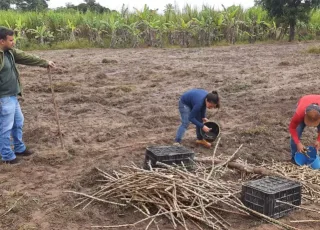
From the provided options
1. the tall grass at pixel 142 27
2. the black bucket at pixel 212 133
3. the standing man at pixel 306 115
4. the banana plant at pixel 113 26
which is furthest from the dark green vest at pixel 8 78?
the banana plant at pixel 113 26

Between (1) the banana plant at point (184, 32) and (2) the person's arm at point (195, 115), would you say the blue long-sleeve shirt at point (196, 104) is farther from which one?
(1) the banana plant at point (184, 32)

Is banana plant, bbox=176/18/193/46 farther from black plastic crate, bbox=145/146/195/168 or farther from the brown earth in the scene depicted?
black plastic crate, bbox=145/146/195/168

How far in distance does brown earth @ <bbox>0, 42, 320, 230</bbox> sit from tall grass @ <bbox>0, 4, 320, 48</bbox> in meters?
5.88

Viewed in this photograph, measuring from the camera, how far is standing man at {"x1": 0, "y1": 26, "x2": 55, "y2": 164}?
197 inches

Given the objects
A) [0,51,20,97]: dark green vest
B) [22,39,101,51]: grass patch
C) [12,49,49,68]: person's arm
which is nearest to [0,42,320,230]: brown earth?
[0,51,20,97]: dark green vest

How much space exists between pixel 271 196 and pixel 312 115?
1182 millimetres

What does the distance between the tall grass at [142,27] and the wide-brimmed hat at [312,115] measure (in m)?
15.2

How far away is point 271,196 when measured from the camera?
3.76 m

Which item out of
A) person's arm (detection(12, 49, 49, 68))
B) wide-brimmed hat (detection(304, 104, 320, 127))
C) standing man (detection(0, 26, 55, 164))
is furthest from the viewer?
person's arm (detection(12, 49, 49, 68))

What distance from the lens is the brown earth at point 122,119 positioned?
4.15 m

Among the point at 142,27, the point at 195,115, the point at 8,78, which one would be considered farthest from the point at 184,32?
the point at 8,78

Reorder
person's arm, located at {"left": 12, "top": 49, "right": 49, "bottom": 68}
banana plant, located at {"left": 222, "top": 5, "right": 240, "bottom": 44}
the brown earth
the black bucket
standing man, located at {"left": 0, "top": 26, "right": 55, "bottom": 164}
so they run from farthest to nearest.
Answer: banana plant, located at {"left": 222, "top": 5, "right": 240, "bottom": 44} → the black bucket → person's arm, located at {"left": 12, "top": 49, "right": 49, "bottom": 68} → standing man, located at {"left": 0, "top": 26, "right": 55, "bottom": 164} → the brown earth

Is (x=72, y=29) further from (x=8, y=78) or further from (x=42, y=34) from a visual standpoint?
(x=8, y=78)

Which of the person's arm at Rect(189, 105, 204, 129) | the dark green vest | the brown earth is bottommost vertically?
the brown earth
